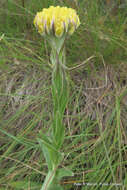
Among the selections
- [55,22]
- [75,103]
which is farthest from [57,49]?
[75,103]

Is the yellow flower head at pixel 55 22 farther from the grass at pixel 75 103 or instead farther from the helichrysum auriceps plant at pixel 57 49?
the grass at pixel 75 103

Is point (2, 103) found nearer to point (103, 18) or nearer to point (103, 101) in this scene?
point (103, 101)

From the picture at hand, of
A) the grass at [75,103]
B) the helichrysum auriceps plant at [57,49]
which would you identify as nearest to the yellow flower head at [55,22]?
the helichrysum auriceps plant at [57,49]

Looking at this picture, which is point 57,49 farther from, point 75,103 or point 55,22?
point 75,103

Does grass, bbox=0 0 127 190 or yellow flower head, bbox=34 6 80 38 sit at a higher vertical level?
yellow flower head, bbox=34 6 80 38

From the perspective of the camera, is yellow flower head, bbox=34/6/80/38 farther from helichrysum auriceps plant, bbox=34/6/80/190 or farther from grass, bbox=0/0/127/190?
grass, bbox=0/0/127/190

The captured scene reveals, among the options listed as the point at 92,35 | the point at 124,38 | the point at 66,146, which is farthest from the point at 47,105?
the point at 124,38

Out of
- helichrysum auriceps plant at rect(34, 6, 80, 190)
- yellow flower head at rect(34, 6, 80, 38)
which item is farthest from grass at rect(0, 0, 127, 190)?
yellow flower head at rect(34, 6, 80, 38)

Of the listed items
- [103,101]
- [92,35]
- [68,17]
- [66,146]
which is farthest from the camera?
[92,35]
